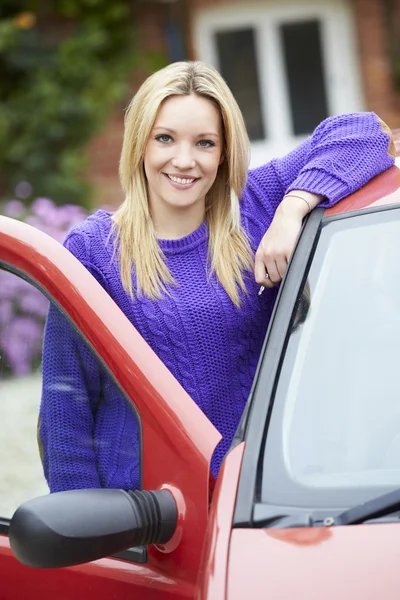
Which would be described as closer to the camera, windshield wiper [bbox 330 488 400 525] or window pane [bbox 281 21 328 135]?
windshield wiper [bbox 330 488 400 525]

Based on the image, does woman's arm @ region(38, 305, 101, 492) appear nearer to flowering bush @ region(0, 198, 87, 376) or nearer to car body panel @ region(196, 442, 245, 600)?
flowering bush @ region(0, 198, 87, 376)

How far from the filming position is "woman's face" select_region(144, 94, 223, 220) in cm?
239

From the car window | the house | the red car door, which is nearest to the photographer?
the red car door

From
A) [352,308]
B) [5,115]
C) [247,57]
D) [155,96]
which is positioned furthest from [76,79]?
[352,308]

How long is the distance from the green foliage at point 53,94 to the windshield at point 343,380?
6611 mm

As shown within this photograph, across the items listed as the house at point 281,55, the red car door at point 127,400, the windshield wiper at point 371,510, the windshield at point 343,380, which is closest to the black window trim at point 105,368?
the red car door at point 127,400

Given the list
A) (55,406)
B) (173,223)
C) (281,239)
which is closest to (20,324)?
(55,406)

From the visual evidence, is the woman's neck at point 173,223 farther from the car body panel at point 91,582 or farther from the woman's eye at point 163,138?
the car body panel at point 91,582

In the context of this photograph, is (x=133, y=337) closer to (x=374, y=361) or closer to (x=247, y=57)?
(x=374, y=361)

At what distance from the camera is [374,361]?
6.27 feet

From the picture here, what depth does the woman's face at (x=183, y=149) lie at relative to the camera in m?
2.39

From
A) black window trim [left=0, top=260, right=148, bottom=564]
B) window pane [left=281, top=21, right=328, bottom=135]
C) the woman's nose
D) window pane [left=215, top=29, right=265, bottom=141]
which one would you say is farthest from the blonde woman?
window pane [left=281, top=21, right=328, bottom=135]

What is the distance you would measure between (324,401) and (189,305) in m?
0.54

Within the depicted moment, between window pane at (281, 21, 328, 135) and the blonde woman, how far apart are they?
770 centimetres
